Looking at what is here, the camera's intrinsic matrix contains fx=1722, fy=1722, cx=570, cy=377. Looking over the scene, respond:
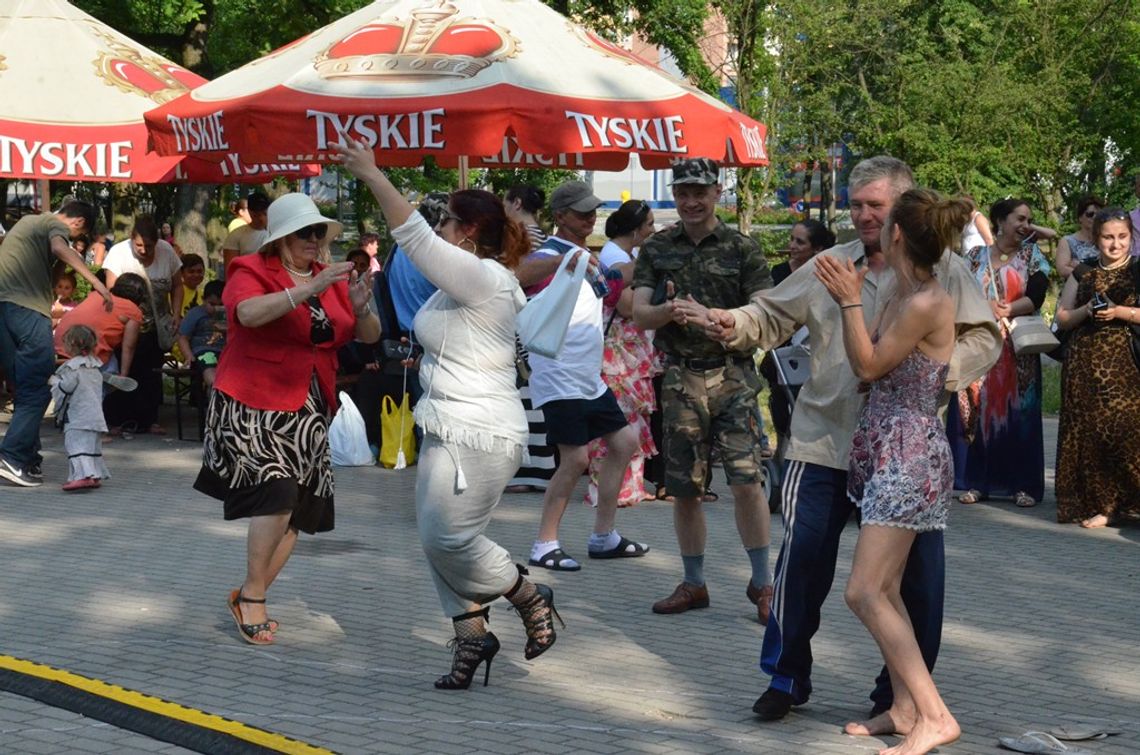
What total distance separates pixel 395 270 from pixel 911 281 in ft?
16.6

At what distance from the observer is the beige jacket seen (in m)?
5.63

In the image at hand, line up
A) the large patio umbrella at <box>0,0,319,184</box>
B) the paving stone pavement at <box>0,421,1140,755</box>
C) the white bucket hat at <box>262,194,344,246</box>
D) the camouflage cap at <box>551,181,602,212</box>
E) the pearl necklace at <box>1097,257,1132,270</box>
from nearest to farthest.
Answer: the paving stone pavement at <box>0,421,1140,755</box>, the white bucket hat at <box>262,194,344,246</box>, the camouflage cap at <box>551,181,602,212</box>, the pearl necklace at <box>1097,257,1132,270</box>, the large patio umbrella at <box>0,0,319,184</box>

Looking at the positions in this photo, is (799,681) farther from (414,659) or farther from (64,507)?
(64,507)

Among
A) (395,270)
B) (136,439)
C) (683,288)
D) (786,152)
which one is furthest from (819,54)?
(683,288)

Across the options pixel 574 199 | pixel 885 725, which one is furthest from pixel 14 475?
pixel 885 725

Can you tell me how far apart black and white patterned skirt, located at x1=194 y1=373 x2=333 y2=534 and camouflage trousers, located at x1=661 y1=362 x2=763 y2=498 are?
1528mm

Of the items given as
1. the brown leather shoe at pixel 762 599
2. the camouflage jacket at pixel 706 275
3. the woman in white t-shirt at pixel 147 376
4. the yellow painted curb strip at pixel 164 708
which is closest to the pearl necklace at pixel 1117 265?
the camouflage jacket at pixel 706 275

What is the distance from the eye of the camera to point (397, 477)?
12.1 metres

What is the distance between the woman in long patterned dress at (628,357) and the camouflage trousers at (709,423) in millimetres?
2497

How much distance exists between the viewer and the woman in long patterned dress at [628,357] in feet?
33.3

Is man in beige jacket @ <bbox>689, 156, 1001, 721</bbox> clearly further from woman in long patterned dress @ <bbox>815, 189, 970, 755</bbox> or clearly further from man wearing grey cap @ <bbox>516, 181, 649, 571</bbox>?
man wearing grey cap @ <bbox>516, 181, 649, 571</bbox>

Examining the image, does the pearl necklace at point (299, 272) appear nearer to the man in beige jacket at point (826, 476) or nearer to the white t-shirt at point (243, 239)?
the man in beige jacket at point (826, 476)

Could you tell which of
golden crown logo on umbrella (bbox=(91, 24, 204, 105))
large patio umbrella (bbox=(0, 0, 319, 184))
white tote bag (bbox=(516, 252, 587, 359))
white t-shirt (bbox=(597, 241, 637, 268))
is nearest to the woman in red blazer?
white tote bag (bbox=(516, 252, 587, 359))

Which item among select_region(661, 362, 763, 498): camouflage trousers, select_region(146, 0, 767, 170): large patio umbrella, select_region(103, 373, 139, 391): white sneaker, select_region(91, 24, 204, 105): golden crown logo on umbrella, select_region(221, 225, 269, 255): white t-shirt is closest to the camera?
select_region(661, 362, 763, 498): camouflage trousers
